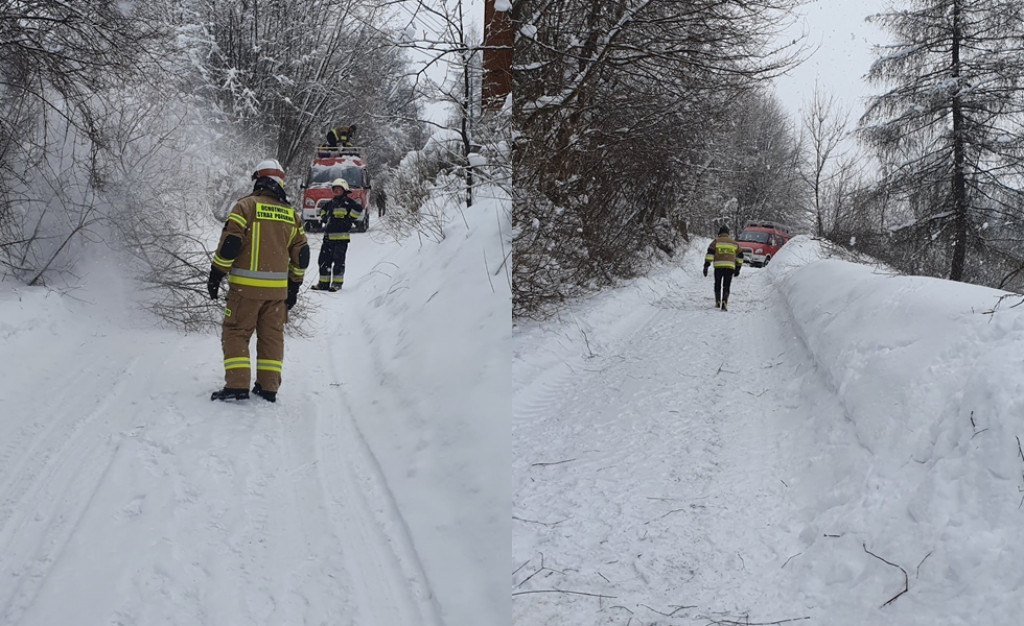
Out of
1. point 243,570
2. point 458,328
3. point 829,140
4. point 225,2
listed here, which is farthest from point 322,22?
point 829,140

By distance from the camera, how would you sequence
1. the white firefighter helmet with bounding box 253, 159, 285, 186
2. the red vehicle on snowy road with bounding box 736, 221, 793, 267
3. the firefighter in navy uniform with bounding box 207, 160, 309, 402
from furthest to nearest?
the red vehicle on snowy road with bounding box 736, 221, 793, 267
the white firefighter helmet with bounding box 253, 159, 285, 186
the firefighter in navy uniform with bounding box 207, 160, 309, 402

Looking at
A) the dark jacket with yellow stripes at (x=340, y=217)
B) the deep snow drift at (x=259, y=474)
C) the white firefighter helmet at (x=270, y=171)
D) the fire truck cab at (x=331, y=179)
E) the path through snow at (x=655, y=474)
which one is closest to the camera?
the deep snow drift at (x=259, y=474)

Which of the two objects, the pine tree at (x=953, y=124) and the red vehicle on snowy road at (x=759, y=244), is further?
the red vehicle on snowy road at (x=759, y=244)

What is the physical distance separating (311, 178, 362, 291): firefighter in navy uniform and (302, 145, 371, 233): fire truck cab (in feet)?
17.8

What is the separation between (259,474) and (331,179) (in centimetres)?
1420

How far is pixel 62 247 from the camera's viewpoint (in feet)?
24.8

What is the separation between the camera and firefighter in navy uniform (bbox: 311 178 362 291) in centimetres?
1099

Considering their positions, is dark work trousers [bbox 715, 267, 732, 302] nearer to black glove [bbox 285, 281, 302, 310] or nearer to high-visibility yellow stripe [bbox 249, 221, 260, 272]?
black glove [bbox 285, 281, 302, 310]

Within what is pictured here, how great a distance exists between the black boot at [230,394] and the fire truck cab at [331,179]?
37.8 feet

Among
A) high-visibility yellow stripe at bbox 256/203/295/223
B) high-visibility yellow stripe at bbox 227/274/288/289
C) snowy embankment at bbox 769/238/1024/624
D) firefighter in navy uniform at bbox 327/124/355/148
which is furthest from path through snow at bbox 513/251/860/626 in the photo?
firefighter in navy uniform at bbox 327/124/355/148

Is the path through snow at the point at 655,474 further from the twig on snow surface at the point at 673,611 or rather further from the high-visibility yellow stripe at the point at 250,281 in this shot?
the high-visibility yellow stripe at the point at 250,281

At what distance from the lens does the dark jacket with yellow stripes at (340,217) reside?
11.0 metres

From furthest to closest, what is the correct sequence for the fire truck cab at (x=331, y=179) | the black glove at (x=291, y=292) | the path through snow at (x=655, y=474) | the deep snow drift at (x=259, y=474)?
the fire truck cab at (x=331, y=179), the black glove at (x=291, y=292), the path through snow at (x=655, y=474), the deep snow drift at (x=259, y=474)

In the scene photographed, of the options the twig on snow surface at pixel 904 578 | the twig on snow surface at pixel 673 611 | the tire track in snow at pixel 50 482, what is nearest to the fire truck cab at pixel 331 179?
the tire track in snow at pixel 50 482
